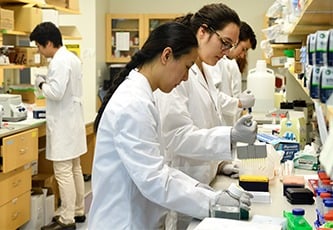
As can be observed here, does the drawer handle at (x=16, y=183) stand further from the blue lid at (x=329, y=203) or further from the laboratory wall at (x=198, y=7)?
the laboratory wall at (x=198, y=7)

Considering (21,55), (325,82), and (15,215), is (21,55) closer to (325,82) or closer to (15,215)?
(15,215)

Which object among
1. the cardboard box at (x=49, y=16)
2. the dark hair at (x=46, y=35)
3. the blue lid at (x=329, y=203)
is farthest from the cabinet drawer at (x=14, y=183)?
the blue lid at (x=329, y=203)

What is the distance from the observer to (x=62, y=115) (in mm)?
3914

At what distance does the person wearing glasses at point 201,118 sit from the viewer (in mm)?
1912

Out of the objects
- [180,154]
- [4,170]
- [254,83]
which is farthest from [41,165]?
[180,154]

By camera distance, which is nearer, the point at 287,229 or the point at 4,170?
the point at 287,229

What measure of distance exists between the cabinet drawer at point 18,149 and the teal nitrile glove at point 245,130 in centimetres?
197

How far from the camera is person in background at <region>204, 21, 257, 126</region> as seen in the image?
3611 millimetres

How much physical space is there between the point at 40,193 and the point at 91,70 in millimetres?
3234

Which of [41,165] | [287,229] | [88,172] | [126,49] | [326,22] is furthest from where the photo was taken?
[126,49]

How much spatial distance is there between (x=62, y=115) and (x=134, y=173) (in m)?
2.52

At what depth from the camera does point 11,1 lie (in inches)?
189

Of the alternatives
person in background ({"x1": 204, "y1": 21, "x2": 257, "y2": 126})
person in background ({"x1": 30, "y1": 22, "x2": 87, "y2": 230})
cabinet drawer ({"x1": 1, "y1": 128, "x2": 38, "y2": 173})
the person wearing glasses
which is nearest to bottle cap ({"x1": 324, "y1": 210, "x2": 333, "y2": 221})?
the person wearing glasses

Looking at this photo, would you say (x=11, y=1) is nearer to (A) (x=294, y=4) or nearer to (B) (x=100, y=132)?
(A) (x=294, y=4)
